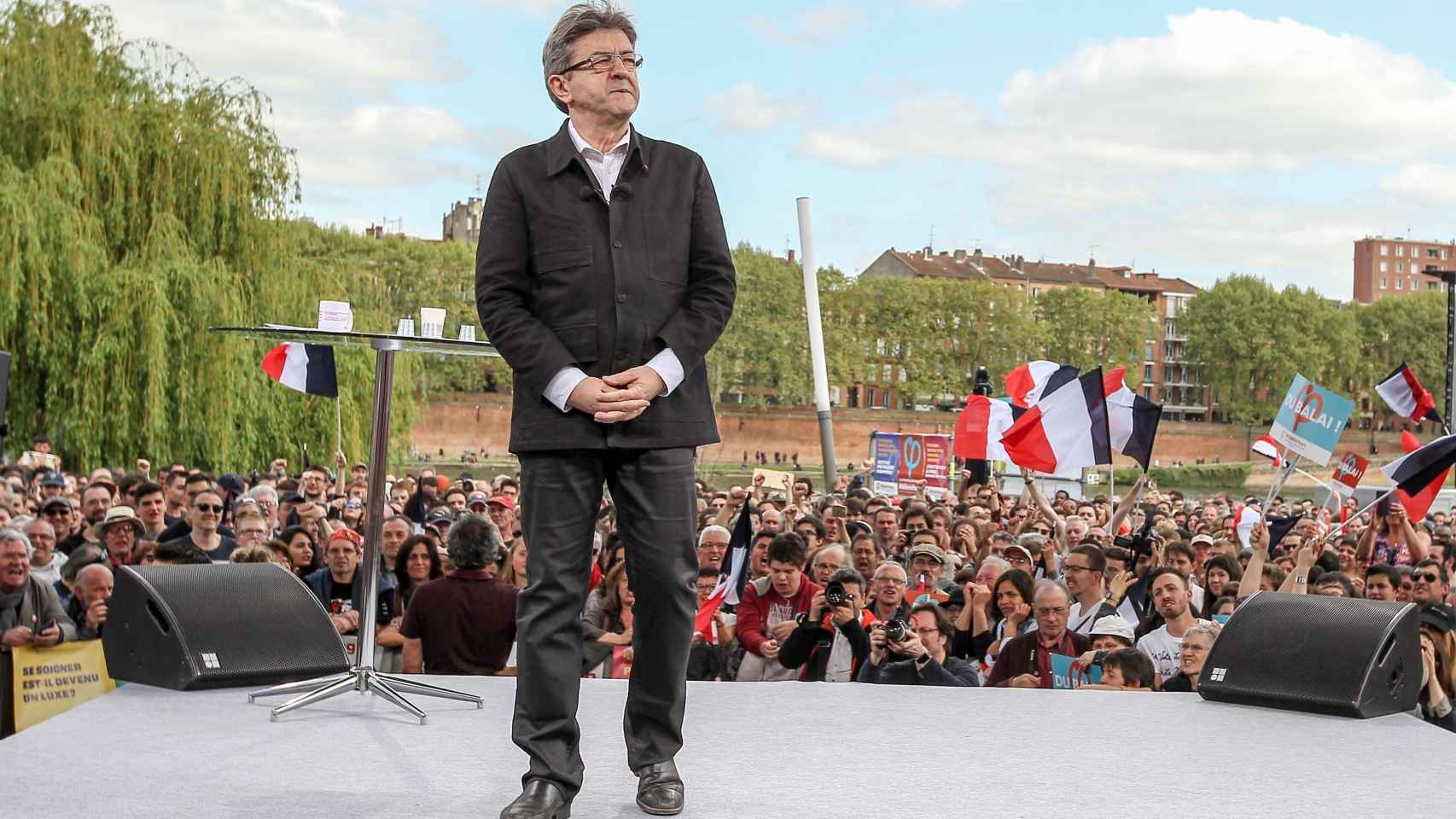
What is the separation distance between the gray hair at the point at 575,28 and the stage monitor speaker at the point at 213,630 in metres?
2.34

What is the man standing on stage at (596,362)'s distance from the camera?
4027 mm

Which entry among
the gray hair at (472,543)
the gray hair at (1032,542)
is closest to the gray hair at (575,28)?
the gray hair at (472,543)

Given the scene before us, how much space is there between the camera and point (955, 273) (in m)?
125

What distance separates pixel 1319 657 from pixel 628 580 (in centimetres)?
254

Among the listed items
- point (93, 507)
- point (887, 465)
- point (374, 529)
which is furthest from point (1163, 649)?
point (887, 465)

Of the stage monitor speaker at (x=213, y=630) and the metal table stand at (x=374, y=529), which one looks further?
the stage monitor speaker at (x=213, y=630)

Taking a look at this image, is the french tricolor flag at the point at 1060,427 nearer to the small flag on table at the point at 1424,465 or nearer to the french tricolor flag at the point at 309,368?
the small flag on table at the point at 1424,465

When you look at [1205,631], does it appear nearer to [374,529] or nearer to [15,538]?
[374,529]

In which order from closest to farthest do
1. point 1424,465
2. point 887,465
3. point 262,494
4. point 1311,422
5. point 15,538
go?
point 15,538
point 1424,465
point 262,494
point 1311,422
point 887,465

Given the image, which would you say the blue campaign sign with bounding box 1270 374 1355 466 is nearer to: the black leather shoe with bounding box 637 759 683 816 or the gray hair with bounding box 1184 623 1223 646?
the gray hair with bounding box 1184 623 1223 646

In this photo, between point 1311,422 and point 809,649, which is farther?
point 1311,422

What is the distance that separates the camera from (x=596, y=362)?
407 centimetres

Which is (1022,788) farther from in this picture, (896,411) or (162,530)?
(896,411)

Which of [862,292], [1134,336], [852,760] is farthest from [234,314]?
[1134,336]
